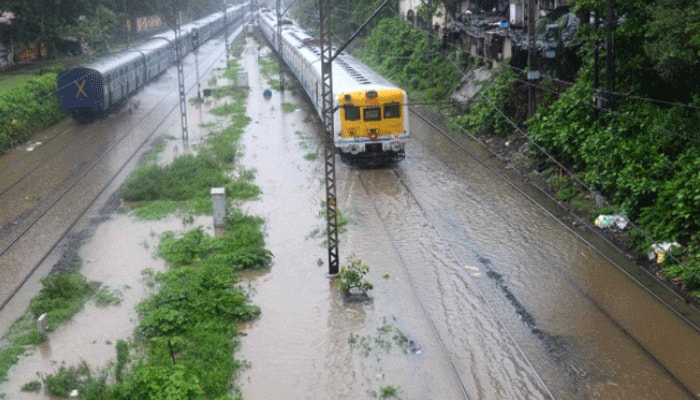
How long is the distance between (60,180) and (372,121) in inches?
408

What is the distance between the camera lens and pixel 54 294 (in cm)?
1451

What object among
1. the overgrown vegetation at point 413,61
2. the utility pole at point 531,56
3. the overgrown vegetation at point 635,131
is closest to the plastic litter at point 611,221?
the overgrown vegetation at point 635,131

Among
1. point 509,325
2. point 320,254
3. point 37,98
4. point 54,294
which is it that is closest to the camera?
point 509,325

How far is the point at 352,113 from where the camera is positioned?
23.4 metres

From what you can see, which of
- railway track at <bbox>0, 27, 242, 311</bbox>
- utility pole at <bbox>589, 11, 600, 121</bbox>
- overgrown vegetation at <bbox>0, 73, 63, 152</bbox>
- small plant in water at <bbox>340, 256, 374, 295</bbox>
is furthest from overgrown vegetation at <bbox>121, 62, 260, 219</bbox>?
utility pole at <bbox>589, 11, 600, 121</bbox>

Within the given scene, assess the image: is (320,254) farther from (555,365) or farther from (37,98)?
(37,98)

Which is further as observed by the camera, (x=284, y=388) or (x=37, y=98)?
(x=37, y=98)

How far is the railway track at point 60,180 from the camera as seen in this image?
57.6 ft

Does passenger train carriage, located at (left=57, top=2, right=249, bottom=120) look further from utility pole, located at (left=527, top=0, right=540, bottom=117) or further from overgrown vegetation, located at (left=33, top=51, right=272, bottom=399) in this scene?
utility pole, located at (left=527, top=0, right=540, bottom=117)

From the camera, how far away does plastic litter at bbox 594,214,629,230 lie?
16906 mm

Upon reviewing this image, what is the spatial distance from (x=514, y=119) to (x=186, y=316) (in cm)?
1643

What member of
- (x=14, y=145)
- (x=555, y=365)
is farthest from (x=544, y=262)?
(x=14, y=145)

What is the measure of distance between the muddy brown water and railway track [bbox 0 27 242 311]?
1.54m

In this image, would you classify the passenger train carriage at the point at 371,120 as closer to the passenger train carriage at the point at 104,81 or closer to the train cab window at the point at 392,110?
the train cab window at the point at 392,110
